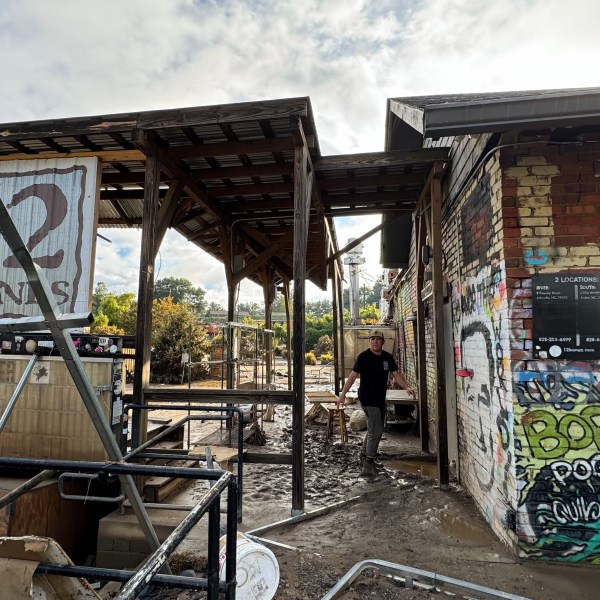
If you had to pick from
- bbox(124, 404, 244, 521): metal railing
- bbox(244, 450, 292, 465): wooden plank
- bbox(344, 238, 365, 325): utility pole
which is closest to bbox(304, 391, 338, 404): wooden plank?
bbox(244, 450, 292, 465): wooden plank

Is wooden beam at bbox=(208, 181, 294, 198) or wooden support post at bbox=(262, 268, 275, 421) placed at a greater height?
wooden beam at bbox=(208, 181, 294, 198)

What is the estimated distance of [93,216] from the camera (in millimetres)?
4625

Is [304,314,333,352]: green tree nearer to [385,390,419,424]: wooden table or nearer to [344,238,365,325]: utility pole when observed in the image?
[344,238,365,325]: utility pole

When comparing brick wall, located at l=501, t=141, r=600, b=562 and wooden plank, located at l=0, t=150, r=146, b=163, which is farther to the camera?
wooden plank, located at l=0, t=150, r=146, b=163

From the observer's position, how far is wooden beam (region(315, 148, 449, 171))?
16.3ft

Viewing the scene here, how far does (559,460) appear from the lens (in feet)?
10.5

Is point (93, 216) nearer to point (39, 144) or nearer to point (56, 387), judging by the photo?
point (39, 144)

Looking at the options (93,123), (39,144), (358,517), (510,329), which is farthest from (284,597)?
(39,144)

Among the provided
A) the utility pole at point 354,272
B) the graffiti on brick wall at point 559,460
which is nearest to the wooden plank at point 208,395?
the graffiti on brick wall at point 559,460

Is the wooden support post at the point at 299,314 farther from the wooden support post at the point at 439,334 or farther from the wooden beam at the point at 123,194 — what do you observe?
the wooden beam at the point at 123,194

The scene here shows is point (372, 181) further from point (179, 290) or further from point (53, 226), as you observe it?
point (179, 290)

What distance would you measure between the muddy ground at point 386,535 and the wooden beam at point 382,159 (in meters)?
3.90

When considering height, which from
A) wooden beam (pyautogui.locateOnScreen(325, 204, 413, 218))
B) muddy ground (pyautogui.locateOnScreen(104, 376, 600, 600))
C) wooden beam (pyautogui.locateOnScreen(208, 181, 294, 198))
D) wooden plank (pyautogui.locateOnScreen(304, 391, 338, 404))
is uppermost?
wooden beam (pyautogui.locateOnScreen(208, 181, 294, 198))

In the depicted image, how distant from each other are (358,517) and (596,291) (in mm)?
2977
